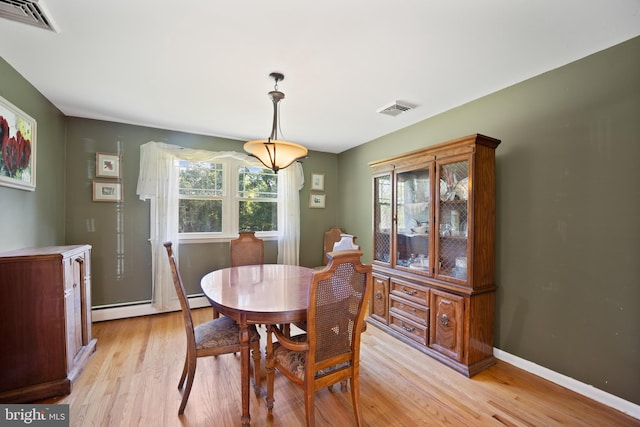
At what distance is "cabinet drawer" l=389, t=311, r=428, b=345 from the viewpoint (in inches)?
102

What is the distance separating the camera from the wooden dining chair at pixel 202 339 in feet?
5.70

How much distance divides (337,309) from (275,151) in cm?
131

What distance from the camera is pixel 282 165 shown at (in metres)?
2.36

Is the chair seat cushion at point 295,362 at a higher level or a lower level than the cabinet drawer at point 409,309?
higher

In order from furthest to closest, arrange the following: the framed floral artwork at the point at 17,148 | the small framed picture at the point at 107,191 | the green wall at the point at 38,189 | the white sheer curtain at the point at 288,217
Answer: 1. the white sheer curtain at the point at 288,217
2. the small framed picture at the point at 107,191
3. the green wall at the point at 38,189
4. the framed floral artwork at the point at 17,148

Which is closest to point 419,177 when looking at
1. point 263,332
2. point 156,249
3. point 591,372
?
point 591,372

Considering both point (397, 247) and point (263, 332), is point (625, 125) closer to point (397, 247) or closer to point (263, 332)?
point (397, 247)

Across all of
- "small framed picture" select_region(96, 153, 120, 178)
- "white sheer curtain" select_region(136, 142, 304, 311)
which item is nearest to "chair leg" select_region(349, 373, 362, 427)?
"white sheer curtain" select_region(136, 142, 304, 311)

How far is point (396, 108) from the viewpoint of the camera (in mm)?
2801

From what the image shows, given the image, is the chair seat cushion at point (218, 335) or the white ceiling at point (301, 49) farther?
the chair seat cushion at point (218, 335)

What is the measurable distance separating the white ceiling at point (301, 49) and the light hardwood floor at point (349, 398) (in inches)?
95.9

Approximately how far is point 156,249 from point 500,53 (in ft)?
13.2

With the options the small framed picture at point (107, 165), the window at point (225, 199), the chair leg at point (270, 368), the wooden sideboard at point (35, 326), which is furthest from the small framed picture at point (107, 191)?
the chair leg at point (270, 368)

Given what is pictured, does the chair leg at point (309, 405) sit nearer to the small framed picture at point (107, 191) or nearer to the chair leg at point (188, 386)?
the chair leg at point (188, 386)
